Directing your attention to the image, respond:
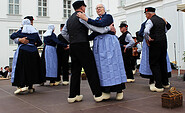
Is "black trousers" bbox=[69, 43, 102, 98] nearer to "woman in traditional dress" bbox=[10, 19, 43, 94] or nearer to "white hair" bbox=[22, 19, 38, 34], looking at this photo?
"woman in traditional dress" bbox=[10, 19, 43, 94]

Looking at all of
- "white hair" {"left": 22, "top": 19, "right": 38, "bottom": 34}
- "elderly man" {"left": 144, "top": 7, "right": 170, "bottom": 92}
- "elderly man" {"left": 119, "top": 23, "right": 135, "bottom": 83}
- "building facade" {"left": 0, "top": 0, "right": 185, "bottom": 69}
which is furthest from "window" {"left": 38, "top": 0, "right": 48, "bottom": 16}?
"elderly man" {"left": 144, "top": 7, "right": 170, "bottom": 92}

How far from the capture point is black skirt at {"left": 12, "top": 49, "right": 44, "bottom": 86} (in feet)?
17.6

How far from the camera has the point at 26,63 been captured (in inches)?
216

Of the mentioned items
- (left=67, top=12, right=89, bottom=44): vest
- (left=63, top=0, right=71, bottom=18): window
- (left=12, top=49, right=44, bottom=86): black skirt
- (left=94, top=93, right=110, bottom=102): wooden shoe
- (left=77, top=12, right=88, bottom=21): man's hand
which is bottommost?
(left=94, top=93, right=110, bottom=102): wooden shoe

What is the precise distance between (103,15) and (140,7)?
13.2 meters

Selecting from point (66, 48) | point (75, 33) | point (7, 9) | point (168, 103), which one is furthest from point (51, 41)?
point (7, 9)

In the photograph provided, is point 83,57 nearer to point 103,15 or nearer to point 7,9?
point 103,15

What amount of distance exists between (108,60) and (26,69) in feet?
7.79

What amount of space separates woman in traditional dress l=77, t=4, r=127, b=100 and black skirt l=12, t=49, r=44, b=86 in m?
2.10

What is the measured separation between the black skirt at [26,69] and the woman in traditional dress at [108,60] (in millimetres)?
2101

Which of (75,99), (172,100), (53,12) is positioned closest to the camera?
(172,100)

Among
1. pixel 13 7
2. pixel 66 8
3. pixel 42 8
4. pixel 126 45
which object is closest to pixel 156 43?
pixel 126 45

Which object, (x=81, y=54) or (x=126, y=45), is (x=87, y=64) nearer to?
(x=81, y=54)

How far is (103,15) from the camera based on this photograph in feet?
13.9
